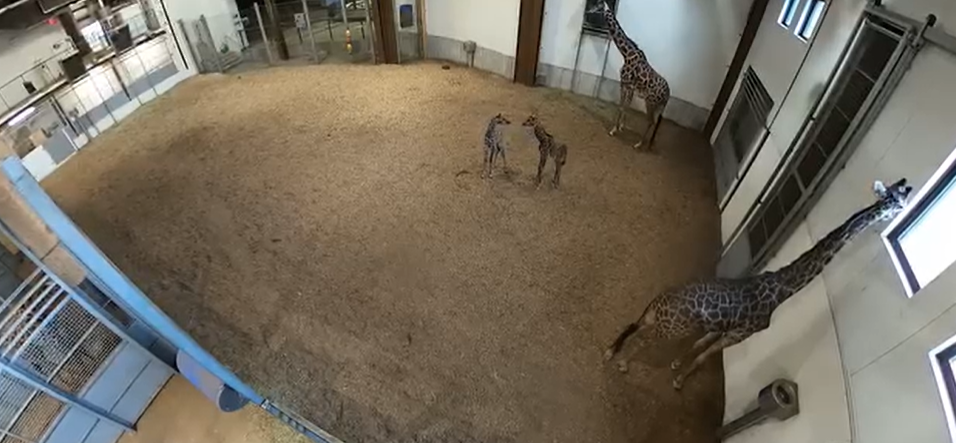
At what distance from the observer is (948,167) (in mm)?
1827

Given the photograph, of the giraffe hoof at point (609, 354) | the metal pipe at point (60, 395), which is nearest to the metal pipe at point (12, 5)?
the metal pipe at point (60, 395)

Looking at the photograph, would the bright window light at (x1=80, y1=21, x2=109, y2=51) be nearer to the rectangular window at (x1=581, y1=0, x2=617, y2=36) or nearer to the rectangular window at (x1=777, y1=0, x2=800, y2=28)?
the rectangular window at (x1=581, y1=0, x2=617, y2=36)

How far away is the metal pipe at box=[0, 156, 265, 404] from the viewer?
182 cm

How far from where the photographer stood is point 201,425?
116 inches

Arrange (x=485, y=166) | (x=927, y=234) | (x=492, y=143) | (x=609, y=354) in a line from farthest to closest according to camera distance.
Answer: (x=485, y=166), (x=492, y=143), (x=609, y=354), (x=927, y=234)

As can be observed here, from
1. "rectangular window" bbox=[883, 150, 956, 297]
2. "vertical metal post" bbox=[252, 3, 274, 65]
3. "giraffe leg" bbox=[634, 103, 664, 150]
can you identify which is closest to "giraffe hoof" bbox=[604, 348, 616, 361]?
"rectangular window" bbox=[883, 150, 956, 297]

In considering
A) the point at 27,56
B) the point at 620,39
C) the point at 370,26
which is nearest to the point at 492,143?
the point at 620,39

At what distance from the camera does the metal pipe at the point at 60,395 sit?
2136mm

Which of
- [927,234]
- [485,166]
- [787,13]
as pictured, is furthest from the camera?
[485,166]

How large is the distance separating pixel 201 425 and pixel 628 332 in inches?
106

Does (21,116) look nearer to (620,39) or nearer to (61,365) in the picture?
(61,365)

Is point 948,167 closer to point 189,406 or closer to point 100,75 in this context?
point 189,406

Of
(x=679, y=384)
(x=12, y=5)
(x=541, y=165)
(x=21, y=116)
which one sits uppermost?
(x=12, y=5)

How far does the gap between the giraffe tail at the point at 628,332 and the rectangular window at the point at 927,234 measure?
1.21 meters
